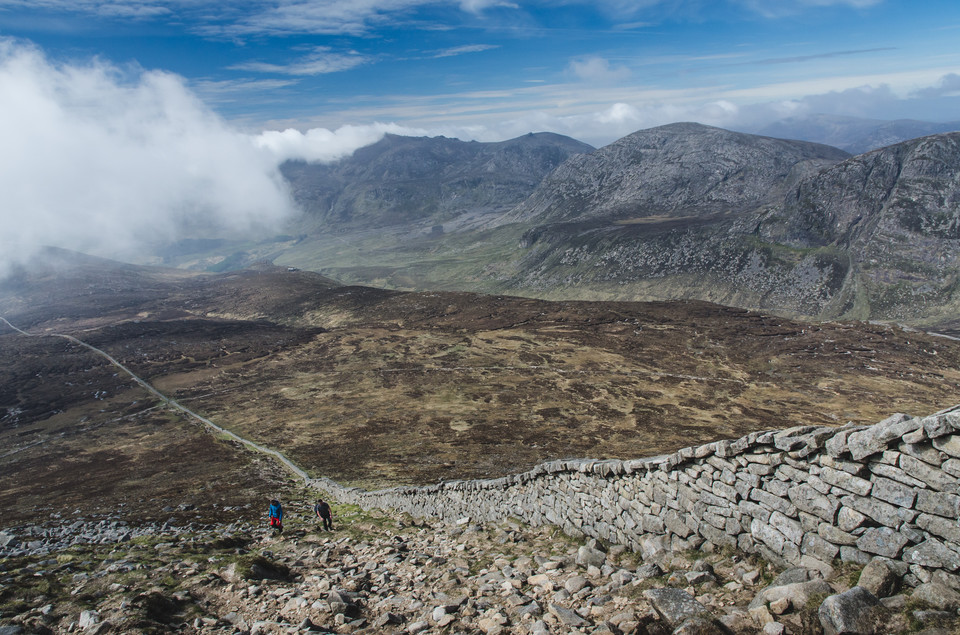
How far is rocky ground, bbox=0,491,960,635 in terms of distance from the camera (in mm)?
6578

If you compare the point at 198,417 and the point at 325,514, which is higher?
the point at 325,514

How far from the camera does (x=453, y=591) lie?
1023cm

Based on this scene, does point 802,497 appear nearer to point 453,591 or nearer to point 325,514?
point 453,591

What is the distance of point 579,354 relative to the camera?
281 ft

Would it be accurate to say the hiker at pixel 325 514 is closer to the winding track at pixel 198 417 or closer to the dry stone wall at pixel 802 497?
the dry stone wall at pixel 802 497

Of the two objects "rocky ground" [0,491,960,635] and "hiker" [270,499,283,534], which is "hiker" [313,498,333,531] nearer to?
"hiker" [270,499,283,534]

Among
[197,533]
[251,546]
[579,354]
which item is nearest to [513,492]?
[251,546]

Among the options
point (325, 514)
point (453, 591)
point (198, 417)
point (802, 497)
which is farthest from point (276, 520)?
point (198, 417)

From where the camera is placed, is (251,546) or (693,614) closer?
(693,614)

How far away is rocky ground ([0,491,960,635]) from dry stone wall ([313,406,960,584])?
0.38 metres

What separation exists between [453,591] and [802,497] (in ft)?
23.0

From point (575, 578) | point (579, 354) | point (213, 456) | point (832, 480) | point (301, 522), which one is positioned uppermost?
point (832, 480)

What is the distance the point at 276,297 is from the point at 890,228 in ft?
796

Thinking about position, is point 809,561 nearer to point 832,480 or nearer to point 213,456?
point 832,480
